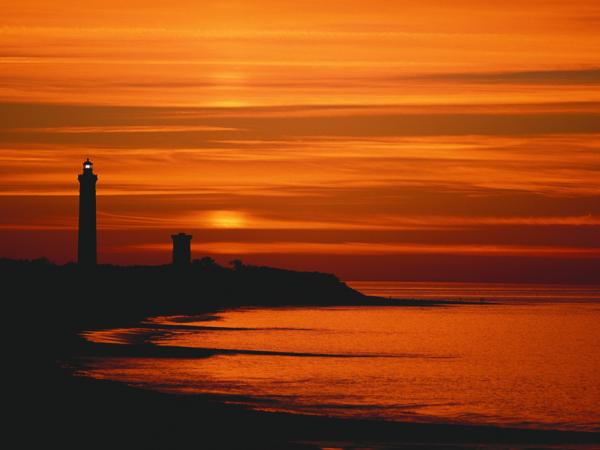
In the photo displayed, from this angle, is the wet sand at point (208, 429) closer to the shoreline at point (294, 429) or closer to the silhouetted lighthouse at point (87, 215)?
the shoreline at point (294, 429)

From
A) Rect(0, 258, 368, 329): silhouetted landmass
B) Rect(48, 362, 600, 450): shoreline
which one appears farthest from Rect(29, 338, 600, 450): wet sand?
Rect(0, 258, 368, 329): silhouetted landmass

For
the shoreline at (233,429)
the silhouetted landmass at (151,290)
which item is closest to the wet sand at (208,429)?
the shoreline at (233,429)

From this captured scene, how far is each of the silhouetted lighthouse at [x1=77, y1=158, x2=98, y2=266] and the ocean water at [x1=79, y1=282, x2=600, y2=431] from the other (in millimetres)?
7111

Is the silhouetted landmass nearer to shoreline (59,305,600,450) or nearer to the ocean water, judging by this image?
the ocean water

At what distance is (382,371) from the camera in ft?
149

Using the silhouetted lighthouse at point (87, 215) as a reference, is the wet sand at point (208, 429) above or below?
below

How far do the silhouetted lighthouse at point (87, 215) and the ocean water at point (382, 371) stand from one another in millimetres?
7111

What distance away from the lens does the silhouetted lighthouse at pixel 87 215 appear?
76875 millimetres

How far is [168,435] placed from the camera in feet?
76.8

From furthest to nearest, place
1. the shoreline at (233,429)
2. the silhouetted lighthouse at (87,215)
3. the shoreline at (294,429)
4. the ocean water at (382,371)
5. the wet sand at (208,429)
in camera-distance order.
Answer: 1. the silhouetted lighthouse at (87,215)
2. the ocean water at (382,371)
3. the shoreline at (294,429)
4. the shoreline at (233,429)
5. the wet sand at (208,429)

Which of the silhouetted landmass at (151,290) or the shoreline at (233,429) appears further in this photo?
the silhouetted landmass at (151,290)

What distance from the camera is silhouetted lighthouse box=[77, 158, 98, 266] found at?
252 ft

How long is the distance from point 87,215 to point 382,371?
3730 cm

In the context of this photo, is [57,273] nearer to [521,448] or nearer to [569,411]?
[569,411]
